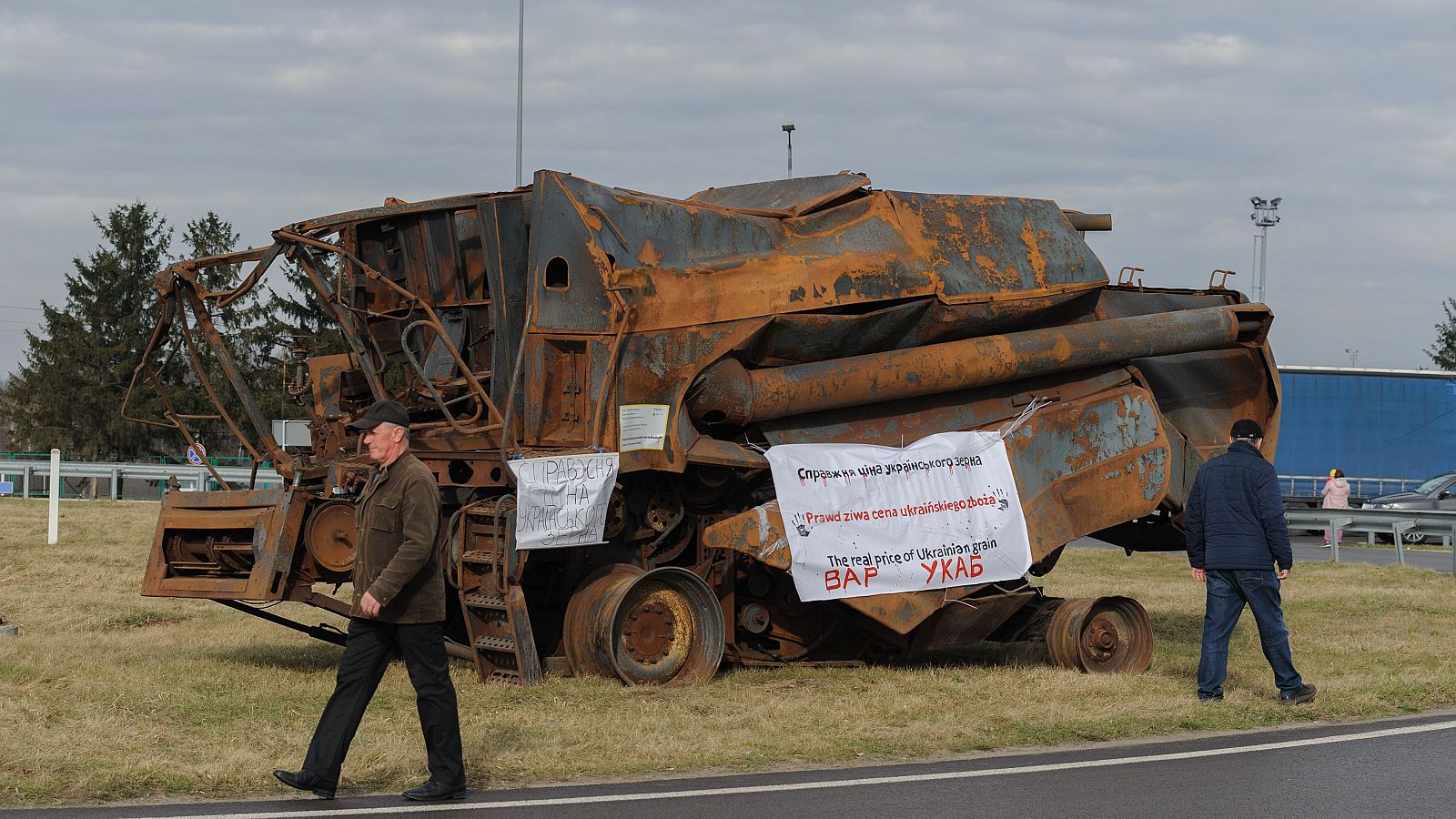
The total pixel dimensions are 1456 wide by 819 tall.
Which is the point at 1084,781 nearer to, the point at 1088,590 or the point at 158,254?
the point at 1088,590

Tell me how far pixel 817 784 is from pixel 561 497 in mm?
3021

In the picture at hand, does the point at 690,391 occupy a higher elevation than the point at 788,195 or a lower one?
lower

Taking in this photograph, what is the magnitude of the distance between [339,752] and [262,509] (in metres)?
3.54

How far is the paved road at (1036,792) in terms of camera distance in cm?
640

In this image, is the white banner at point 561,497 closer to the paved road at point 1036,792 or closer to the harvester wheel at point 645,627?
the harvester wheel at point 645,627

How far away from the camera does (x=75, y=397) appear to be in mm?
46719

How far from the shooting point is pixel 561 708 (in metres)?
8.61

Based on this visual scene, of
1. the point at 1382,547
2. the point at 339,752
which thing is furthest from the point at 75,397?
the point at 339,752

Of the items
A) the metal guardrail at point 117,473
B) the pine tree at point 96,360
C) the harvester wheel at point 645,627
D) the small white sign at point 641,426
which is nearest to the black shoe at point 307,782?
the harvester wheel at point 645,627

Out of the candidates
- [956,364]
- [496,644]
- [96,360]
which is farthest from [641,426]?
[96,360]

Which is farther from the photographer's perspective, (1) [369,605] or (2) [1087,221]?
(2) [1087,221]

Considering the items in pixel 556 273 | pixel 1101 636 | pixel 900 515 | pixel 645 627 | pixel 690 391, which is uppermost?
pixel 556 273

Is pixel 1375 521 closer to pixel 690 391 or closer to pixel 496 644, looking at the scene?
pixel 690 391

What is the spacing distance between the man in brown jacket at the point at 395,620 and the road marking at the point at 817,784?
18cm
